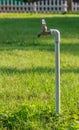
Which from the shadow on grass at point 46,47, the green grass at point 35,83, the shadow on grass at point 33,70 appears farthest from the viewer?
the shadow on grass at point 46,47

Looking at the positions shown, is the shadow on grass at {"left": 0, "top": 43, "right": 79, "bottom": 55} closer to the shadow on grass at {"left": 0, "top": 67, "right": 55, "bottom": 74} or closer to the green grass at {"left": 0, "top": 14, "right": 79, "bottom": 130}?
the green grass at {"left": 0, "top": 14, "right": 79, "bottom": 130}

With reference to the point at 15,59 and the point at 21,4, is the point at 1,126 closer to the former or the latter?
the point at 15,59

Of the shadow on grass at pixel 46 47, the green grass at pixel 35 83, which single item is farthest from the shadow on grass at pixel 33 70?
the shadow on grass at pixel 46 47

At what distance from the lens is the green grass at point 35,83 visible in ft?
19.5

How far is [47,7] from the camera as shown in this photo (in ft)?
86.4

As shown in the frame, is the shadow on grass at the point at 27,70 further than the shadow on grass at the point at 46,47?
No

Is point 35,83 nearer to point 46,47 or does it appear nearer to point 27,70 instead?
point 27,70

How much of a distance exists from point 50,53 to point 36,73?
305 cm

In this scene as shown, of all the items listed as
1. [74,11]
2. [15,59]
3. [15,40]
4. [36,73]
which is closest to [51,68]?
[36,73]

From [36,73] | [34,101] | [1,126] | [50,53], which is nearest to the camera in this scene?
[1,126]

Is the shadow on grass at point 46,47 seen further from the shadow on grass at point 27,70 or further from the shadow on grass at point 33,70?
the shadow on grass at point 27,70

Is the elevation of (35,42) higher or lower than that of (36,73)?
lower

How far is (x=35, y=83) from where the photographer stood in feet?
25.9

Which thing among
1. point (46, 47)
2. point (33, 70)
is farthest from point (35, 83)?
point (46, 47)
